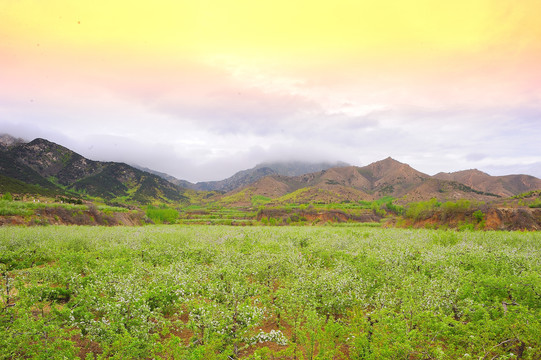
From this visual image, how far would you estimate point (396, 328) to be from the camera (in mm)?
8141

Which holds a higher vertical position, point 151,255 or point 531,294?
point 531,294

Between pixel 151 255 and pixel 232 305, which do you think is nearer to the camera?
pixel 232 305

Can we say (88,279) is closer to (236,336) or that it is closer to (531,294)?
(236,336)

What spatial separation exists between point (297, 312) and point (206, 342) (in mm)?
4338

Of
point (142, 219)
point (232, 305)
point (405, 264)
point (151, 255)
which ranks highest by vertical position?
point (405, 264)

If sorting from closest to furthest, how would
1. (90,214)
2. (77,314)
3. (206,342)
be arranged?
1. (206,342)
2. (77,314)
3. (90,214)

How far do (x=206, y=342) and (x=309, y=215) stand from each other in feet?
453

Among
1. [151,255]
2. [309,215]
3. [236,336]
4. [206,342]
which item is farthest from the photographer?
[309,215]

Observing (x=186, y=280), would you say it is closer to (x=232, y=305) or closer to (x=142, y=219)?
(x=232, y=305)

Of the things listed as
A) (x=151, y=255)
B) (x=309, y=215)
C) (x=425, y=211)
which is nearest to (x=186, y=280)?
(x=151, y=255)

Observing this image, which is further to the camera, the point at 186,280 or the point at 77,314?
the point at 186,280

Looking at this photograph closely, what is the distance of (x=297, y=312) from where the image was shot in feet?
34.4

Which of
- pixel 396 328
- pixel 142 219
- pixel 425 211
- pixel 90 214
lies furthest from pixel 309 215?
pixel 396 328

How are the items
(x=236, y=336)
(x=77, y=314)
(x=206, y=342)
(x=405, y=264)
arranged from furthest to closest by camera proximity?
(x=405, y=264) < (x=77, y=314) < (x=236, y=336) < (x=206, y=342)
